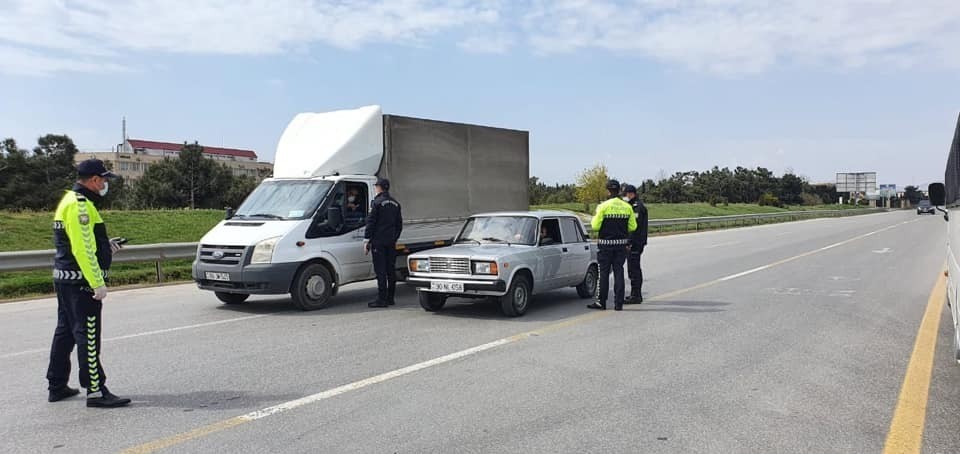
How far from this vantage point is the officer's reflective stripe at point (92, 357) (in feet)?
16.9

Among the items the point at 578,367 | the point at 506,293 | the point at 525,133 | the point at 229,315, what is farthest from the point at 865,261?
the point at 229,315

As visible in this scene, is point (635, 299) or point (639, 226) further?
point (639, 226)

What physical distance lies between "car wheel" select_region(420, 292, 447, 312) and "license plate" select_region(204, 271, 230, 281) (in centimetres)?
266

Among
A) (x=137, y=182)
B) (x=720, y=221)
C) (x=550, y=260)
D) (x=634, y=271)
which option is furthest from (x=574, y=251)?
(x=137, y=182)

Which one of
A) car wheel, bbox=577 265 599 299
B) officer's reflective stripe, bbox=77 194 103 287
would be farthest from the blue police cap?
car wheel, bbox=577 265 599 299

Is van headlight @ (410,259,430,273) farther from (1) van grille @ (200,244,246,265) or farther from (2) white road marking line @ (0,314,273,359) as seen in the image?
(1) van grille @ (200,244,246,265)

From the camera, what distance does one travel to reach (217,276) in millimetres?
9430

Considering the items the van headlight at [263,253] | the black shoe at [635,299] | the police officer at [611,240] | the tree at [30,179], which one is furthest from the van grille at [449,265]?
the tree at [30,179]

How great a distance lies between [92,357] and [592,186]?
205ft

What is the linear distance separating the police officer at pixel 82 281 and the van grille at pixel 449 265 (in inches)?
174

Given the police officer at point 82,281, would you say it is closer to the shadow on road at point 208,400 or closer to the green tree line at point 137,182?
the shadow on road at point 208,400

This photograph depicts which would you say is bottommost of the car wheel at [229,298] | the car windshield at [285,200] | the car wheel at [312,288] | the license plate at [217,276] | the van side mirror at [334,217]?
the car wheel at [229,298]

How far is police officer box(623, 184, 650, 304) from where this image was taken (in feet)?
34.1

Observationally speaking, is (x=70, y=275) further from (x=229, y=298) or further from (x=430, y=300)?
(x=229, y=298)
